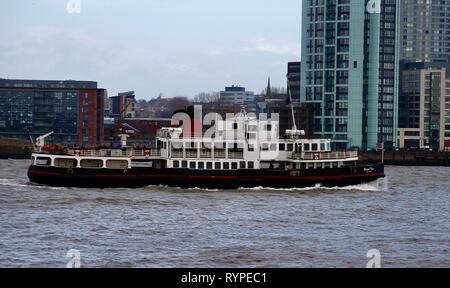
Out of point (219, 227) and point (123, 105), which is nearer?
point (219, 227)

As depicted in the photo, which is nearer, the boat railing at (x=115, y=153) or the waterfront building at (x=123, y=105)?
the boat railing at (x=115, y=153)

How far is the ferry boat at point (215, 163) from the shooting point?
179 feet

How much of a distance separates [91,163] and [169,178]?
5625 millimetres

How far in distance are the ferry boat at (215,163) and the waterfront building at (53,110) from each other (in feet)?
268

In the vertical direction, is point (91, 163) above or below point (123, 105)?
below

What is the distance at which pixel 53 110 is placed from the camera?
5527 inches

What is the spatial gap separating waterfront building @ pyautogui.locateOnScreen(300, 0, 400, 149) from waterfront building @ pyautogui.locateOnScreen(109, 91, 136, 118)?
58777 mm

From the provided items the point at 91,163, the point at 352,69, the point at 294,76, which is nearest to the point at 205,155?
the point at 91,163

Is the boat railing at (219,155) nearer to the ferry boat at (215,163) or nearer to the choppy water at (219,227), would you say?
the ferry boat at (215,163)

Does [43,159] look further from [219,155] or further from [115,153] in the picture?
[219,155]

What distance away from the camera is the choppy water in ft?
88.1

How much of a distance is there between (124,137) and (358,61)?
7178cm

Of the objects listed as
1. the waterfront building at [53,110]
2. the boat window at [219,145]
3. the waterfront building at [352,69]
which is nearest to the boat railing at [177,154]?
the boat window at [219,145]

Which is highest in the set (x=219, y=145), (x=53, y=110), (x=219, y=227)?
(x=53, y=110)
